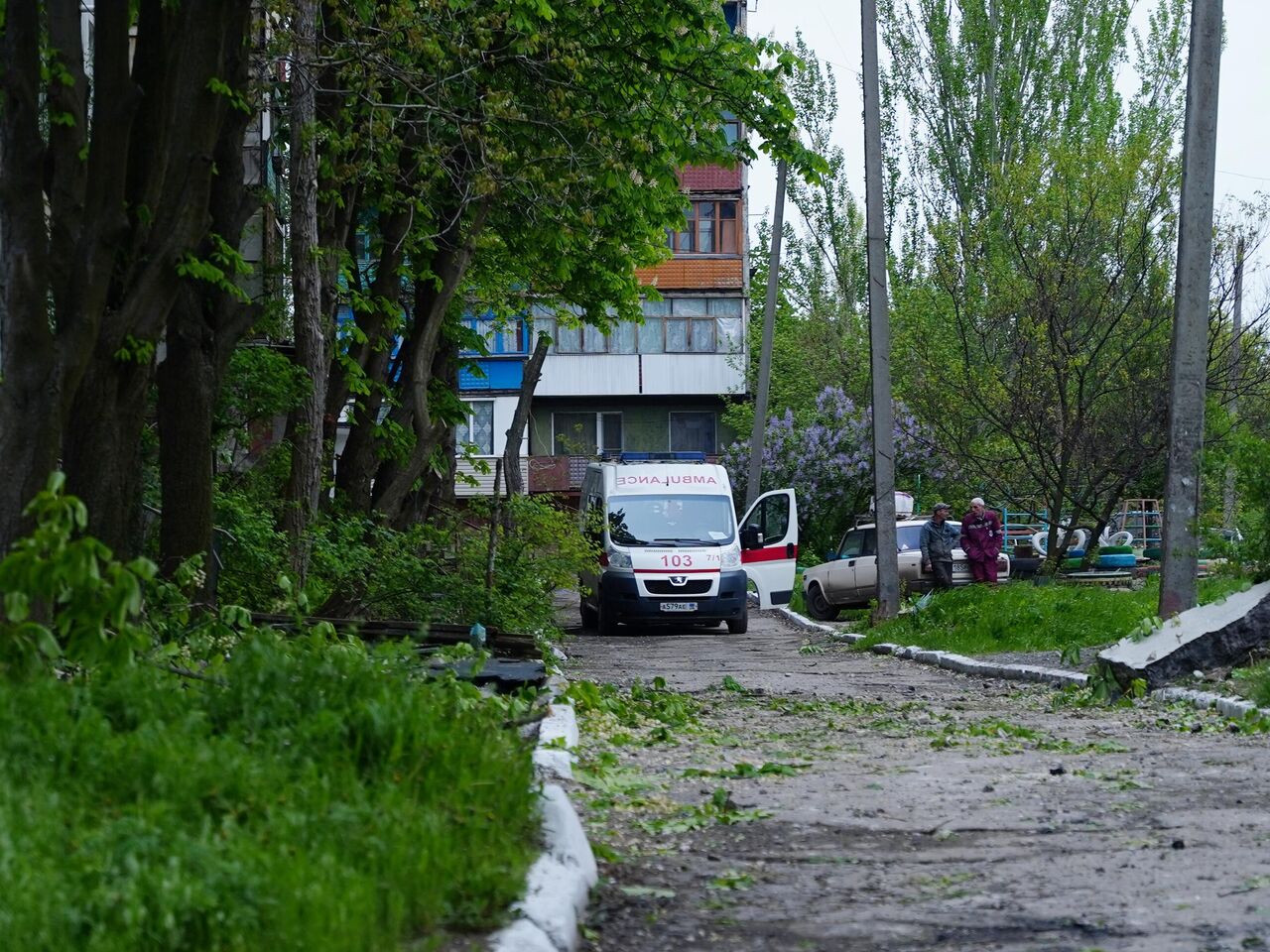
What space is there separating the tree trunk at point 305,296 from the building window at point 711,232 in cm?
3995

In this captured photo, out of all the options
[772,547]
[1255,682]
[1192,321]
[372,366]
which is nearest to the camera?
[1255,682]

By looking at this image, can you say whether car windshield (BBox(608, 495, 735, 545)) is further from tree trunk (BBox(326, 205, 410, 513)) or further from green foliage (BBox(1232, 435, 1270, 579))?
green foliage (BBox(1232, 435, 1270, 579))

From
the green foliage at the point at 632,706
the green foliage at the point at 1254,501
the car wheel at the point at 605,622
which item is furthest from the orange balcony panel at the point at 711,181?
the green foliage at the point at 632,706

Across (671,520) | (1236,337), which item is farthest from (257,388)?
(1236,337)

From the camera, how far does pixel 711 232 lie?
2272 inches

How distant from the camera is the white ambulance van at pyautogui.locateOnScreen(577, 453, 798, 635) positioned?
28.6 meters

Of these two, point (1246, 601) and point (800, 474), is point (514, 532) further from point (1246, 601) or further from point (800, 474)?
point (800, 474)

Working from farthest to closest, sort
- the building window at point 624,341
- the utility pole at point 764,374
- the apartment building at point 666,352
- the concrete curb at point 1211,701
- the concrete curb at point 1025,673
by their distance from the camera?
the building window at point 624,341 → the apartment building at point 666,352 → the utility pole at point 764,374 → the concrete curb at point 1025,673 → the concrete curb at point 1211,701

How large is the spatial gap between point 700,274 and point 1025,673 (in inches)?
1654

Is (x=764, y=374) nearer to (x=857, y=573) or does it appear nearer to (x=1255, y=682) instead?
(x=857, y=573)

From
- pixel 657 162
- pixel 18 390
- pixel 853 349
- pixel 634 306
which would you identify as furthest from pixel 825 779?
pixel 853 349

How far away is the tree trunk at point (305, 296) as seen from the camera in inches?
660

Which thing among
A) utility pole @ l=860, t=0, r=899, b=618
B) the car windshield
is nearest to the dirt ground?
Answer: utility pole @ l=860, t=0, r=899, b=618

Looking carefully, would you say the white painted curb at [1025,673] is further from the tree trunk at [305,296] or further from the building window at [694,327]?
the building window at [694,327]
